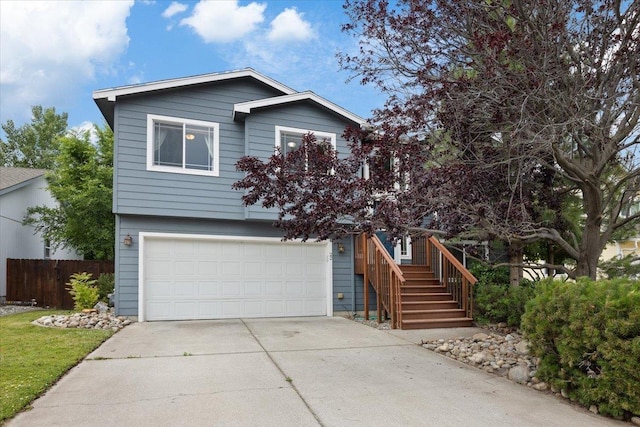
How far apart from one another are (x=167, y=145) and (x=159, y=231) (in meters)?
2.07

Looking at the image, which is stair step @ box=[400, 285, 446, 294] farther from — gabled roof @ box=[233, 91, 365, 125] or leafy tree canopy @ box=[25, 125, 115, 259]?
leafy tree canopy @ box=[25, 125, 115, 259]

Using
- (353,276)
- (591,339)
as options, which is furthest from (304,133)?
(591,339)

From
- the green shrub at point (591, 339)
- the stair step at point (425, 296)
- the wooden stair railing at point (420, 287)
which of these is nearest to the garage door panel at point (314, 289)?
the wooden stair railing at point (420, 287)

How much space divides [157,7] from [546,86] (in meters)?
13.5

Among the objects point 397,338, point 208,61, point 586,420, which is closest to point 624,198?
point 586,420

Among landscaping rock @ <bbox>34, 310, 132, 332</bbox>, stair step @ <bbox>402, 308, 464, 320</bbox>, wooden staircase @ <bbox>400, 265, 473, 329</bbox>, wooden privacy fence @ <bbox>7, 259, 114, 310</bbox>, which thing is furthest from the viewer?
wooden privacy fence @ <bbox>7, 259, 114, 310</bbox>

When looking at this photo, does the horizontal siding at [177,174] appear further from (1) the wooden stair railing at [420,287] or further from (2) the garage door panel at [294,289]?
(1) the wooden stair railing at [420,287]

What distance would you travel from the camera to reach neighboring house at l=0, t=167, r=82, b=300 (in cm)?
1512

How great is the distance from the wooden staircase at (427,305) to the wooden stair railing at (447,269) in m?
0.15

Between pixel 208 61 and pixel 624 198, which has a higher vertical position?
pixel 208 61

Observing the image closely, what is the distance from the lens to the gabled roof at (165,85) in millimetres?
9906

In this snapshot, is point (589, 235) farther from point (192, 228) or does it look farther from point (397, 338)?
point (192, 228)

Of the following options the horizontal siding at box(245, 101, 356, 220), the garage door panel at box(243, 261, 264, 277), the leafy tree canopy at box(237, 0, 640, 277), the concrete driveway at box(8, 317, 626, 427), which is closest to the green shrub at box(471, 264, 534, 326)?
the leafy tree canopy at box(237, 0, 640, 277)

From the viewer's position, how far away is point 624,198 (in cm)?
611
